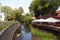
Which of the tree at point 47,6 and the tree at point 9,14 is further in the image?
the tree at point 9,14

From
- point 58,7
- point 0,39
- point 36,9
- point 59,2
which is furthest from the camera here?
point 36,9

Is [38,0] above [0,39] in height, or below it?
above

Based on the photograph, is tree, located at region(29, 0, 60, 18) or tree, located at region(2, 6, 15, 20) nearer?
tree, located at region(29, 0, 60, 18)

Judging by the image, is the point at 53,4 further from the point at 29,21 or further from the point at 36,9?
the point at 29,21

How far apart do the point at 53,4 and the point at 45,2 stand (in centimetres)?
388

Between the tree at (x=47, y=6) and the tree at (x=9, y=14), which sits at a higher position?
the tree at (x=47, y=6)

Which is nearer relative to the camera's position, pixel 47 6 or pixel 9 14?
pixel 47 6

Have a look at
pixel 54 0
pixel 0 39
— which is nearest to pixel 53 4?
pixel 54 0

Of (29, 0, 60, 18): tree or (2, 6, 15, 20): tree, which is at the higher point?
(29, 0, 60, 18): tree

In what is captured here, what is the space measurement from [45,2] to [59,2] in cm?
786

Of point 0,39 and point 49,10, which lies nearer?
point 0,39

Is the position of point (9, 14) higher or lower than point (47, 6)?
lower

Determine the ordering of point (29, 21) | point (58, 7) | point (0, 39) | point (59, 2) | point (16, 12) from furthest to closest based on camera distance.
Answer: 1. point (16, 12)
2. point (29, 21)
3. point (58, 7)
4. point (59, 2)
5. point (0, 39)

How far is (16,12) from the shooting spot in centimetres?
15400
